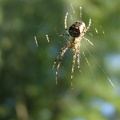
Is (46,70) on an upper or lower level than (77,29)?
upper

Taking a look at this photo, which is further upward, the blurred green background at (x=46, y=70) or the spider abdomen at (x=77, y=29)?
the blurred green background at (x=46, y=70)

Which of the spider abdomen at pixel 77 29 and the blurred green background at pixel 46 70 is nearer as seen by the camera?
the spider abdomen at pixel 77 29

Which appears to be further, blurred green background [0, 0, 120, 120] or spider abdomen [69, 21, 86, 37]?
blurred green background [0, 0, 120, 120]

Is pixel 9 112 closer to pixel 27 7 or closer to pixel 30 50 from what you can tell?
pixel 30 50

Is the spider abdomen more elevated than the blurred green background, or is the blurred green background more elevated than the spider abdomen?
the blurred green background

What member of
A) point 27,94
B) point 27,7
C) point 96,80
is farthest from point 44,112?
point 27,7
